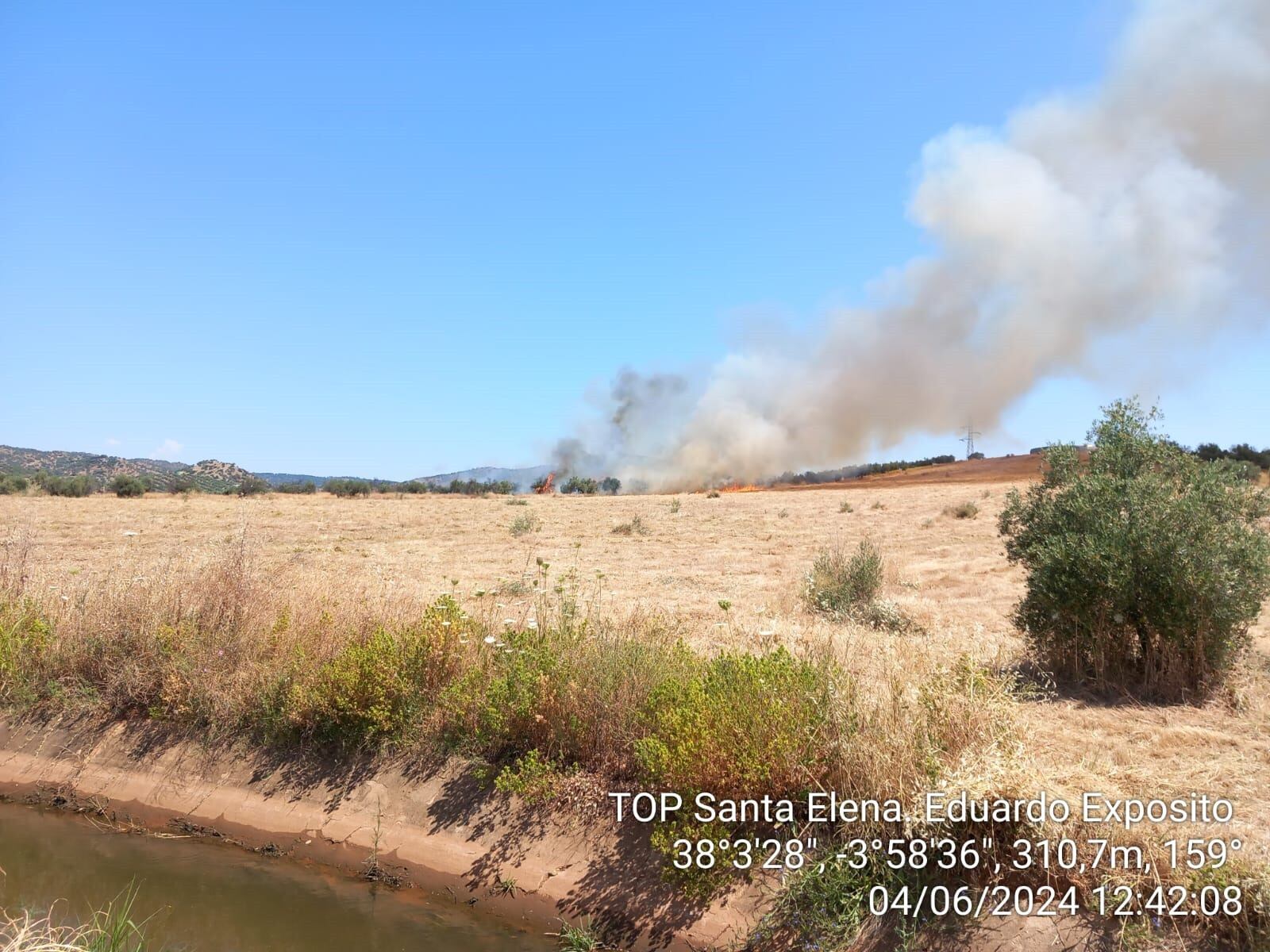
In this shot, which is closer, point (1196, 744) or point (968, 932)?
point (968, 932)

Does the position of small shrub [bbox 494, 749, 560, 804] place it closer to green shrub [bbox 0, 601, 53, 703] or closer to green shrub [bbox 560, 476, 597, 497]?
green shrub [bbox 0, 601, 53, 703]

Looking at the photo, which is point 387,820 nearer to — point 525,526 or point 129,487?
point 525,526

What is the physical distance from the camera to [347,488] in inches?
2067

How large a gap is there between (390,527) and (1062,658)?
2339 centimetres

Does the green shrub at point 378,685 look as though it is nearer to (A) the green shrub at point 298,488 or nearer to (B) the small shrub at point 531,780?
(B) the small shrub at point 531,780

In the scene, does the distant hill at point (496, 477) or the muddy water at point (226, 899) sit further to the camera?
the distant hill at point (496, 477)

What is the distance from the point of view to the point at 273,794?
773 cm

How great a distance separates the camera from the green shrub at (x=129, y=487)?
142ft

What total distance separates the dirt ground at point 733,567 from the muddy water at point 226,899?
3124 mm

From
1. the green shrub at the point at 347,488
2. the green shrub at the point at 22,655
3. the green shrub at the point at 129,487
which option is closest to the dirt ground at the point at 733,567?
the green shrub at the point at 22,655

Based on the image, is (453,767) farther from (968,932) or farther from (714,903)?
(968,932)

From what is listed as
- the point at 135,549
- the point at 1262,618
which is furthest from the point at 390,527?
the point at 1262,618

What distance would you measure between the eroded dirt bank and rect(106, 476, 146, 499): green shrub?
39075 mm

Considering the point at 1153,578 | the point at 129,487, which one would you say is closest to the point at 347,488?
the point at 129,487
